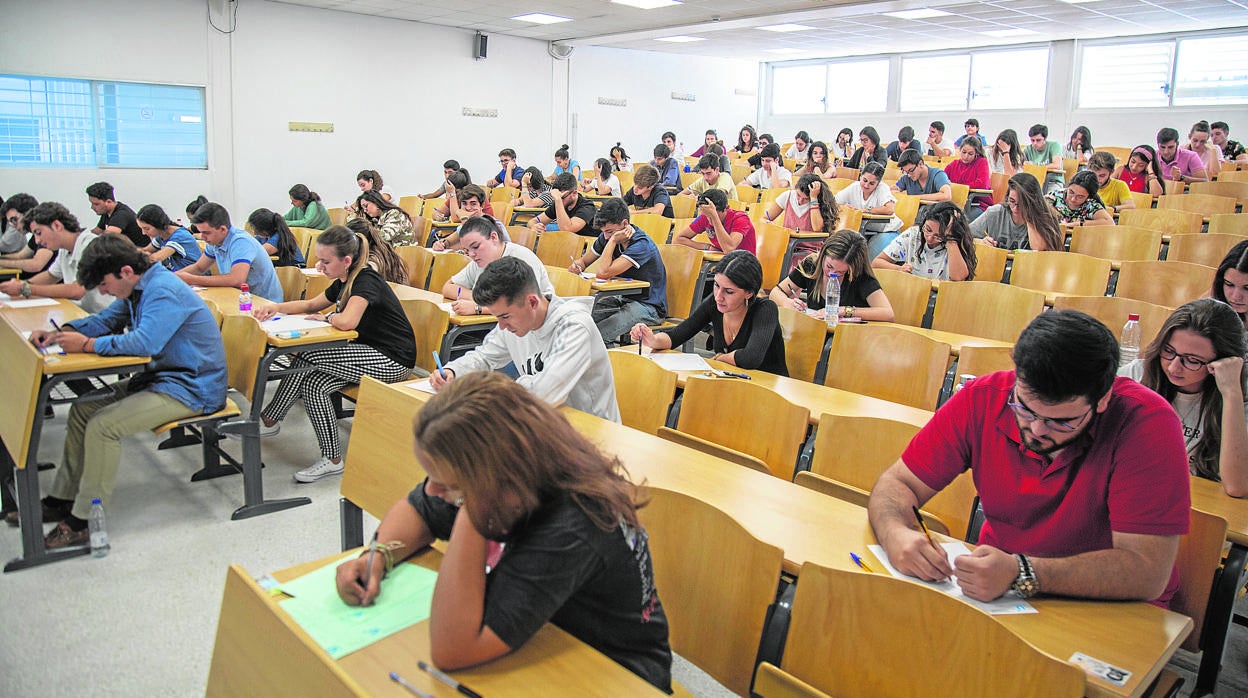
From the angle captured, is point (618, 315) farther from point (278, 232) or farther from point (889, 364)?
point (278, 232)

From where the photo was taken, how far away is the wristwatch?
5.78ft

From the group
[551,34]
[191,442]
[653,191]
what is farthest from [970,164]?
[191,442]

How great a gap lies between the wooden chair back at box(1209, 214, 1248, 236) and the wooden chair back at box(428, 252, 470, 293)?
594 cm

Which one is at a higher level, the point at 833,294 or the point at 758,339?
the point at 833,294

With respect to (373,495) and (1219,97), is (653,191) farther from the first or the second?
(1219,97)

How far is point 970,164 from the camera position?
30.6 ft

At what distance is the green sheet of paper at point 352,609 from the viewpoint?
1579 mm

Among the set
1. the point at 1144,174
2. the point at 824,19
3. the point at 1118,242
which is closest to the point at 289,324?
the point at 1118,242

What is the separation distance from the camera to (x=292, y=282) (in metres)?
5.68

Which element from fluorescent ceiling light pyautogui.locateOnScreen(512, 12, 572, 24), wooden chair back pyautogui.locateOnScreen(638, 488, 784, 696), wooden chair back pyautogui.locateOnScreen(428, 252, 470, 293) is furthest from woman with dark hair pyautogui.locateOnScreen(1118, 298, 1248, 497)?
fluorescent ceiling light pyautogui.locateOnScreen(512, 12, 572, 24)

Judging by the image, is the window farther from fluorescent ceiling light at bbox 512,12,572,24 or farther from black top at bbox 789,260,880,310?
black top at bbox 789,260,880,310

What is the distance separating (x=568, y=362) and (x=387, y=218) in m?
4.84

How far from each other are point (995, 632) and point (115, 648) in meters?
2.73

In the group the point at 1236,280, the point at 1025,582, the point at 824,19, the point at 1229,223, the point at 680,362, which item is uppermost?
the point at 824,19
